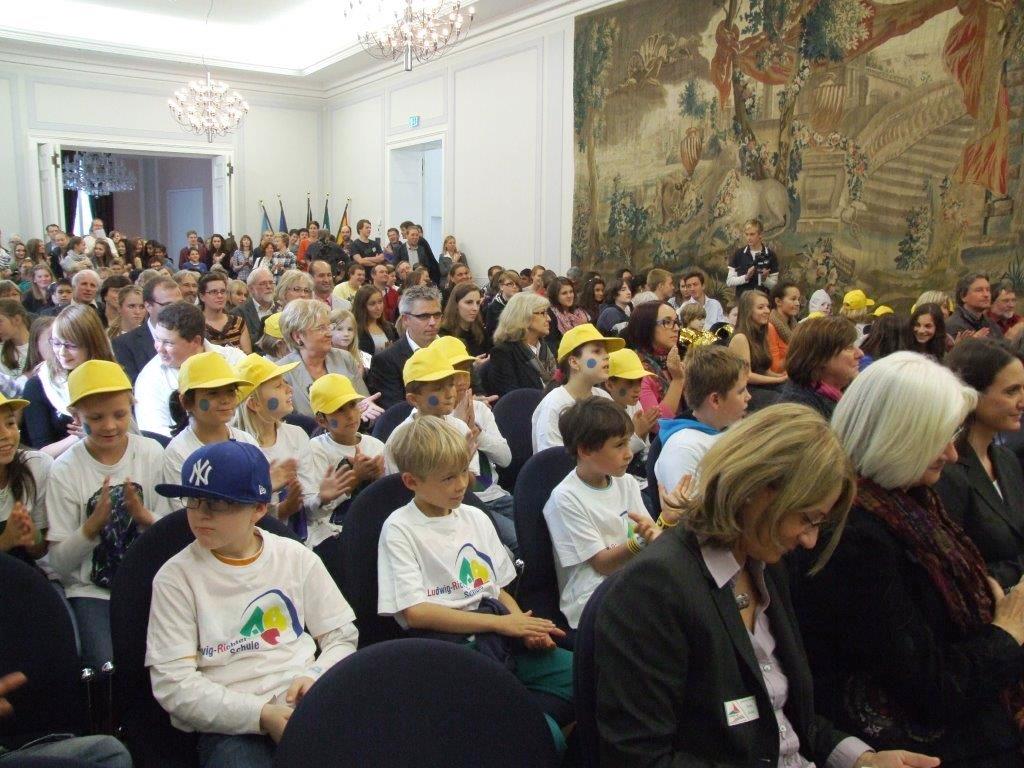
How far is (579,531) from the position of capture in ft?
8.13

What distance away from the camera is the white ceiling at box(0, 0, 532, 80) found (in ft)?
43.8

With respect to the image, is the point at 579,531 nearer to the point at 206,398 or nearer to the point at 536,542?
the point at 536,542

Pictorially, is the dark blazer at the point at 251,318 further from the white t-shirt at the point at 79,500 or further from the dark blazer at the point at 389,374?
the white t-shirt at the point at 79,500

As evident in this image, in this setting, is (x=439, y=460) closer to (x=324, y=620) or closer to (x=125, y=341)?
(x=324, y=620)

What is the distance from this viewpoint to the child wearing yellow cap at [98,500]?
7.82 feet

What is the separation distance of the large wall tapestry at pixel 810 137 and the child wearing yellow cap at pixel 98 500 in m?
6.91

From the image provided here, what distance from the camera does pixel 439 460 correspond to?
7.45 ft

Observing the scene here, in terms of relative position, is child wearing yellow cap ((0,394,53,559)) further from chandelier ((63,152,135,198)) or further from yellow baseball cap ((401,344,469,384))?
chandelier ((63,152,135,198))

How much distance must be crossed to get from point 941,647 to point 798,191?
744 cm

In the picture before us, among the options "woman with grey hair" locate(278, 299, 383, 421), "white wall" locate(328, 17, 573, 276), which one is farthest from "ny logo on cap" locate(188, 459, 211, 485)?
"white wall" locate(328, 17, 573, 276)

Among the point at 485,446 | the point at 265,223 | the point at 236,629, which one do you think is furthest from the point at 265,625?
the point at 265,223

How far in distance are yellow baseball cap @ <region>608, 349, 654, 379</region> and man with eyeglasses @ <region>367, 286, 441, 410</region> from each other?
1.42m

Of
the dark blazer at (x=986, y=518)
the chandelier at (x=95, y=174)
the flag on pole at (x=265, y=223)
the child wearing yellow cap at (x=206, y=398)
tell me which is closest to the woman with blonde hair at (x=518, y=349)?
the child wearing yellow cap at (x=206, y=398)

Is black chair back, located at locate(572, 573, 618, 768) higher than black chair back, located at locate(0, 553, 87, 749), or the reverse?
black chair back, located at locate(572, 573, 618, 768)
